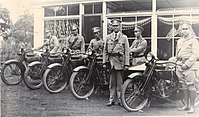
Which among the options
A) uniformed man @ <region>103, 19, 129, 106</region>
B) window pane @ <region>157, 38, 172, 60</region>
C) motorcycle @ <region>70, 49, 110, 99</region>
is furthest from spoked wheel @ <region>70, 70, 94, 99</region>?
window pane @ <region>157, 38, 172, 60</region>

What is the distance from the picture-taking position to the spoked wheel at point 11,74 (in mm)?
1220

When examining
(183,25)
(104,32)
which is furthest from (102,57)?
(183,25)

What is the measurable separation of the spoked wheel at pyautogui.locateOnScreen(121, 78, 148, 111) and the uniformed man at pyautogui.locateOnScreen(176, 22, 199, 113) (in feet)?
0.51

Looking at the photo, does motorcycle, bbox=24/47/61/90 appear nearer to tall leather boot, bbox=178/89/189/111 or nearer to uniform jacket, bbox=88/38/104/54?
uniform jacket, bbox=88/38/104/54

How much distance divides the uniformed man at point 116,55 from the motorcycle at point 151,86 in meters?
0.03

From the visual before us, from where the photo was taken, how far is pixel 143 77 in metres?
1.14

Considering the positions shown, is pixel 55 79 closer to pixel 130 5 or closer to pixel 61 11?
pixel 61 11

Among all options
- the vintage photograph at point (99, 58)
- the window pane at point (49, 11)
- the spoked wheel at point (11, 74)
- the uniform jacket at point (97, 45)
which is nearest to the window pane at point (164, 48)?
the vintage photograph at point (99, 58)

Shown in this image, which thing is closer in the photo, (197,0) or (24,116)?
(197,0)

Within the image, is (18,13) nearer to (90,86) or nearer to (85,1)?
(85,1)

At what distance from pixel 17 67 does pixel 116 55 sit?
0.44 metres

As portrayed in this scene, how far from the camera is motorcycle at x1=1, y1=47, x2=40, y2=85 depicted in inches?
48.1

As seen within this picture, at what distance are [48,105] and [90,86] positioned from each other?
0.20m

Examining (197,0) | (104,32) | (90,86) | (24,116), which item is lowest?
(24,116)
